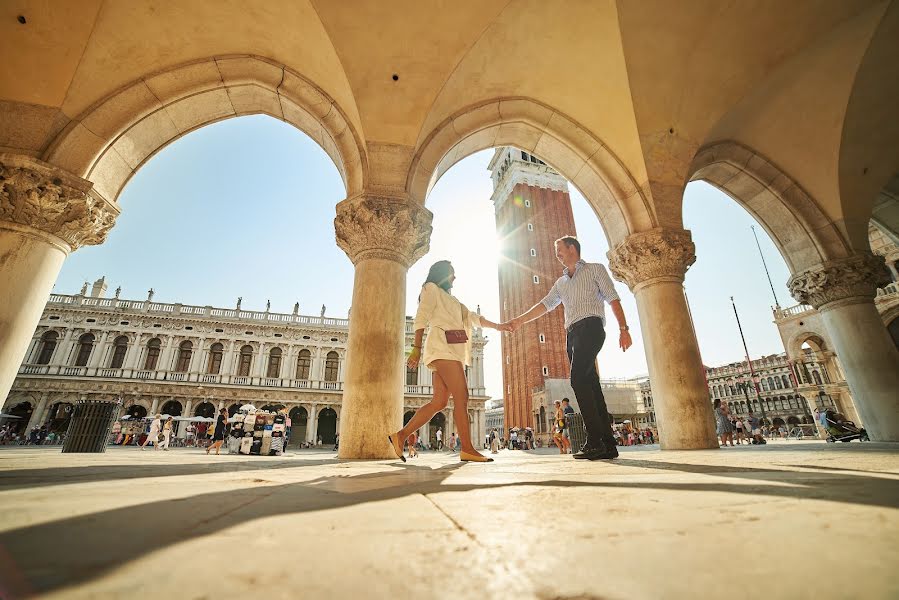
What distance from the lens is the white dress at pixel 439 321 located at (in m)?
3.23

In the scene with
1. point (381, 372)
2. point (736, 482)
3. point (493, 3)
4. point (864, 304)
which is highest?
point (493, 3)

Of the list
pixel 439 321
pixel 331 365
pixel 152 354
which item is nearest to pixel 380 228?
pixel 439 321

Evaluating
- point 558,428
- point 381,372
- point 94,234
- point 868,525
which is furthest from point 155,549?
point 558,428

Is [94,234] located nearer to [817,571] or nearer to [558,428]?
[817,571]

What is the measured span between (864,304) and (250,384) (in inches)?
1126

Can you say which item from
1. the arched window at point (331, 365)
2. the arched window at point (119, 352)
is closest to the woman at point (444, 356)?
the arched window at point (331, 365)

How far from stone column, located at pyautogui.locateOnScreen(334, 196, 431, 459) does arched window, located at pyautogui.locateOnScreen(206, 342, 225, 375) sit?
2603 cm

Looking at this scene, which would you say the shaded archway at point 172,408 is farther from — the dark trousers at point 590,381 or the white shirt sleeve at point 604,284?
the white shirt sleeve at point 604,284

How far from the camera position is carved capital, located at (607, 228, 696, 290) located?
5.30 m

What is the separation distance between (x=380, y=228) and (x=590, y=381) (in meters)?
2.84

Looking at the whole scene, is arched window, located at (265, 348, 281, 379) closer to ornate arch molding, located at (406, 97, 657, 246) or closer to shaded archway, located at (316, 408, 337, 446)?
shaded archway, located at (316, 408, 337, 446)

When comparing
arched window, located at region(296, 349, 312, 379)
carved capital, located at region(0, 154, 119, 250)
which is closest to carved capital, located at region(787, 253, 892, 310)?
carved capital, located at region(0, 154, 119, 250)

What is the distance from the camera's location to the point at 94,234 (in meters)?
4.54

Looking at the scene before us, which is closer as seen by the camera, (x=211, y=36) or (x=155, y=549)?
(x=155, y=549)
